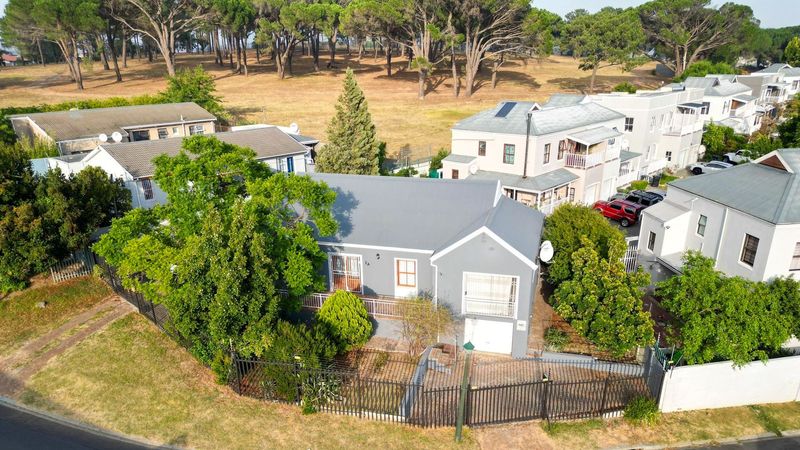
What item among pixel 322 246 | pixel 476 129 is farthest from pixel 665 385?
pixel 476 129

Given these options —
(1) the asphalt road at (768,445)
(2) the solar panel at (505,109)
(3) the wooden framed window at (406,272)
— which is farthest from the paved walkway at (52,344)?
(2) the solar panel at (505,109)

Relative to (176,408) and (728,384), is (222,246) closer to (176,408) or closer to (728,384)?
(176,408)

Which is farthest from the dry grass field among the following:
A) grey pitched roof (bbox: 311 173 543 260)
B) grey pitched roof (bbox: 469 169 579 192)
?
grey pitched roof (bbox: 311 173 543 260)

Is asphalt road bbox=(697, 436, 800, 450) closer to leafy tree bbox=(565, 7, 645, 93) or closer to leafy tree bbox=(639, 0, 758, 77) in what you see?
leafy tree bbox=(565, 7, 645, 93)

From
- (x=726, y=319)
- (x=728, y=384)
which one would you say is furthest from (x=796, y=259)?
(x=728, y=384)

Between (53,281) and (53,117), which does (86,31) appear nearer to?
(53,117)

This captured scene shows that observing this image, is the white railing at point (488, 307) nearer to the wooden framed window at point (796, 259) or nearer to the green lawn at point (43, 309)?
the wooden framed window at point (796, 259)
